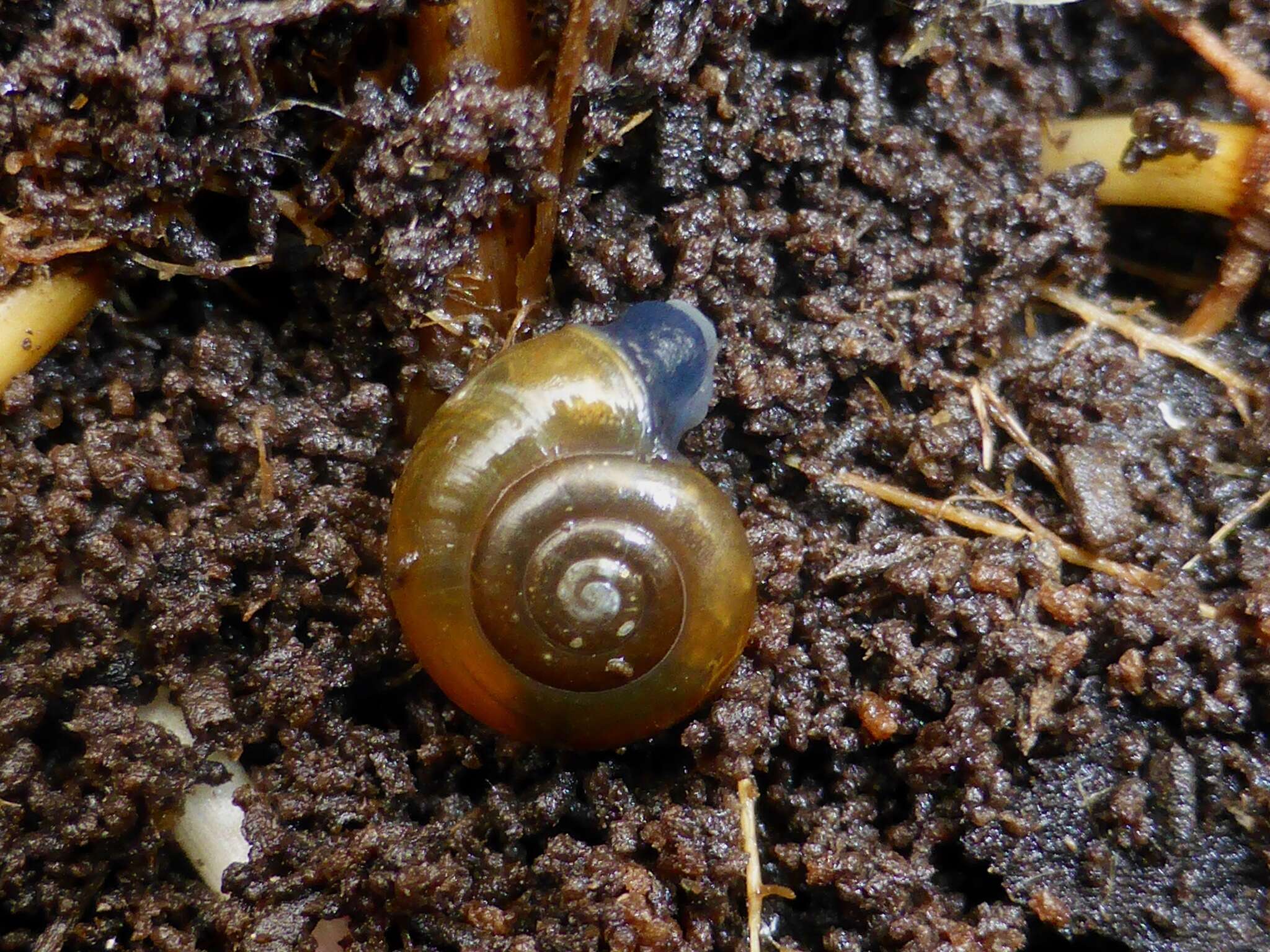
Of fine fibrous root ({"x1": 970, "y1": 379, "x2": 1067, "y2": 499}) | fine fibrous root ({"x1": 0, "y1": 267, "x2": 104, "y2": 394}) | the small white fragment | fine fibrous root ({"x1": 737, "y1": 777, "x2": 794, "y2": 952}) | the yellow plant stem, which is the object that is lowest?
fine fibrous root ({"x1": 737, "y1": 777, "x2": 794, "y2": 952})

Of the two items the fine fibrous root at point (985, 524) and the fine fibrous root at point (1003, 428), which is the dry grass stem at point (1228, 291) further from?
the fine fibrous root at point (985, 524)

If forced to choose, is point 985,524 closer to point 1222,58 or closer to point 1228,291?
point 1228,291

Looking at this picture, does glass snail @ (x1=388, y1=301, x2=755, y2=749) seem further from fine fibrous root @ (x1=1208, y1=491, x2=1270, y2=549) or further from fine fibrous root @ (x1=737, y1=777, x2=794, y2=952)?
fine fibrous root @ (x1=1208, y1=491, x2=1270, y2=549)

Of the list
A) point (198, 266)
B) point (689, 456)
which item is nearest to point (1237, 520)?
point (689, 456)

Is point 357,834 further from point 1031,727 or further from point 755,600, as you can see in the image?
point 1031,727

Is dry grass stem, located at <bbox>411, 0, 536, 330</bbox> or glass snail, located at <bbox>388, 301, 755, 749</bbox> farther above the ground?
dry grass stem, located at <bbox>411, 0, 536, 330</bbox>

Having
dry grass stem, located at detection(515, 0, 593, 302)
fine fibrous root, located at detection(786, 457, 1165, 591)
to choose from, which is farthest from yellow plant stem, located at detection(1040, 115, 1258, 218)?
dry grass stem, located at detection(515, 0, 593, 302)
